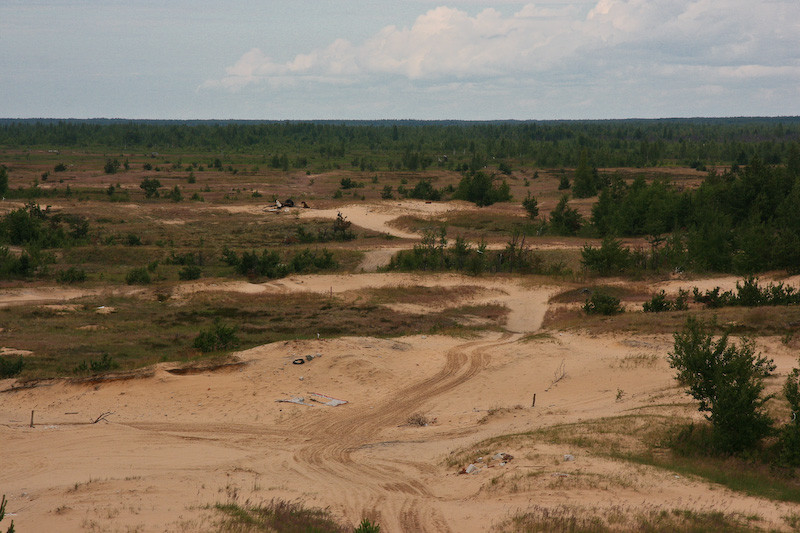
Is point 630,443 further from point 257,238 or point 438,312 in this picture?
point 257,238

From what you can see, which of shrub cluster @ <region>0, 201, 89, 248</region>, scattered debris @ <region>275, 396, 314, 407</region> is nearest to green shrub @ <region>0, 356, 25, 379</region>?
scattered debris @ <region>275, 396, 314, 407</region>

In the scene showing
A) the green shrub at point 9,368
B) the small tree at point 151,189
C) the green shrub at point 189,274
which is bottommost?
the green shrub at point 9,368

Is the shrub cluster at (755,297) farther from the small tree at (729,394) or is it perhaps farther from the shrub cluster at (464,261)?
the shrub cluster at (464,261)

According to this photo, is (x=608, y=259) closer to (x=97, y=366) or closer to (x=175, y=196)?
(x=97, y=366)

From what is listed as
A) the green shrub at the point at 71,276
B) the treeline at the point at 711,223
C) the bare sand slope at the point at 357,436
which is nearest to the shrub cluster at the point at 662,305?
the bare sand slope at the point at 357,436

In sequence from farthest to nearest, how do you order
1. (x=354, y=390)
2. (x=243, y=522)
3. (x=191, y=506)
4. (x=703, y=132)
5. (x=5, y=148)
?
(x=703, y=132) < (x=5, y=148) < (x=354, y=390) < (x=191, y=506) < (x=243, y=522)

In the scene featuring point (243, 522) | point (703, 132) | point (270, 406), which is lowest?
point (270, 406)

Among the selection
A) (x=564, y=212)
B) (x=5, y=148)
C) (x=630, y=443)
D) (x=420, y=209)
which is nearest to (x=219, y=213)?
(x=420, y=209)
